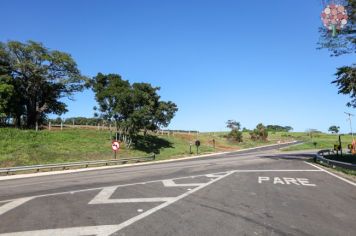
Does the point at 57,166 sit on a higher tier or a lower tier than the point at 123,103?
lower

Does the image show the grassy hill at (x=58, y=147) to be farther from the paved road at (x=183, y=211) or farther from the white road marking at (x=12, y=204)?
the paved road at (x=183, y=211)

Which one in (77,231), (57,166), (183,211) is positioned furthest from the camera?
(57,166)

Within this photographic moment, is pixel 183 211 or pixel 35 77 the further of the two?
pixel 35 77

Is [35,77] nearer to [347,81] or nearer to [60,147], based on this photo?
[60,147]

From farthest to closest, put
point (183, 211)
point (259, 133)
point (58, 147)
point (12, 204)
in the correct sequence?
point (259, 133) → point (58, 147) → point (12, 204) → point (183, 211)

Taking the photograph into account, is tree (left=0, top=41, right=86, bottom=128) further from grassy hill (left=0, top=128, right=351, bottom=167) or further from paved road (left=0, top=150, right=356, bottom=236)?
paved road (left=0, top=150, right=356, bottom=236)

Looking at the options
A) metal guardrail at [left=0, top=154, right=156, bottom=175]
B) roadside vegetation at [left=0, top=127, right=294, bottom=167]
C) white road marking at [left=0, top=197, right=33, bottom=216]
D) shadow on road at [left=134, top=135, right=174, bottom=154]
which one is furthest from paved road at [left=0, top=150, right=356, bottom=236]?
shadow on road at [left=134, top=135, right=174, bottom=154]

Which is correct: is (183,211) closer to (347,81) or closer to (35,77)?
(347,81)

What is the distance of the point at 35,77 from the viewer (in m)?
58.0

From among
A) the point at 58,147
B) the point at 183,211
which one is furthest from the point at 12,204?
the point at 58,147

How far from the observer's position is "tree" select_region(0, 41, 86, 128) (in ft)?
185

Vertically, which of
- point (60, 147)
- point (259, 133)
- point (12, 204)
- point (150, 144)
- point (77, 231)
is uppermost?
point (259, 133)

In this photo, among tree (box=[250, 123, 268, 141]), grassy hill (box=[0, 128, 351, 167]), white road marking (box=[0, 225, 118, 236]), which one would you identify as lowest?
white road marking (box=[0, 225, 118, 236])

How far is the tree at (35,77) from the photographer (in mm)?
56406
